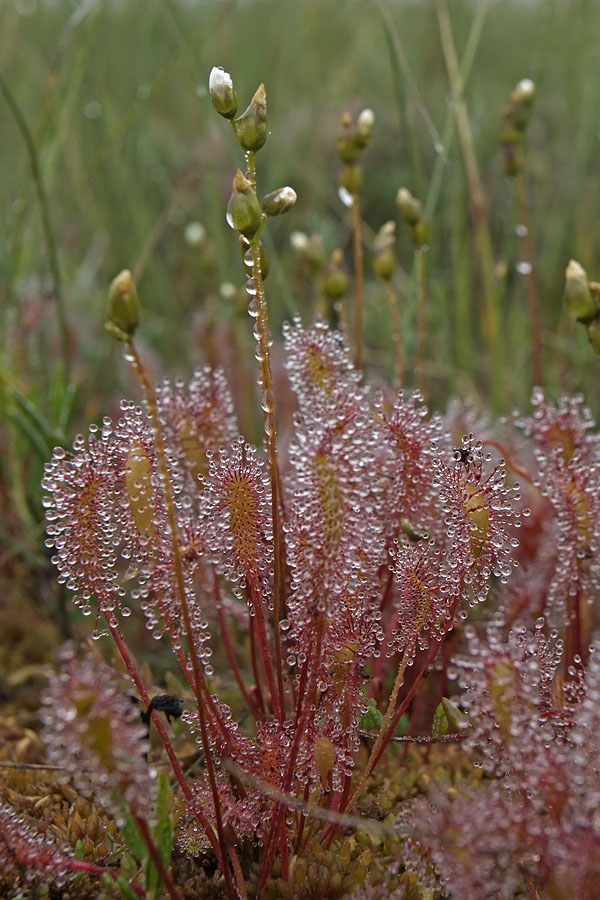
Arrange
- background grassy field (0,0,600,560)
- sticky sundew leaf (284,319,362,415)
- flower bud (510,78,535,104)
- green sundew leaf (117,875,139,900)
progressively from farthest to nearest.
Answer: background grassy field (0,0,600,560), flower bud (510,78,535,104), sticky sundew leaf (284,319,362,415), green sundew leaf (117,875,139,900)

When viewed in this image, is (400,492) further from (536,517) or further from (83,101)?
(83,101)

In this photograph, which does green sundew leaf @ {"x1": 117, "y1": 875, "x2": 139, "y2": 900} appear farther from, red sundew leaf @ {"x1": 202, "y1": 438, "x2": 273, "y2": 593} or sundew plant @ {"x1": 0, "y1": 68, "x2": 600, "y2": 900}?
red sundew leaf @ {"x1": 202, "y1": 438, "x2": 273, "y2": 593}

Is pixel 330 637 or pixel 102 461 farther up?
pixel 102 461

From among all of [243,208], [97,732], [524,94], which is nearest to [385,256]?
[524,94]

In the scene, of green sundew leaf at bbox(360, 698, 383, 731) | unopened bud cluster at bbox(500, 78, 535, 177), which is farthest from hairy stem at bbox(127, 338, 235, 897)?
unopened bud cluster at bbox(500, 78, 535, 177)

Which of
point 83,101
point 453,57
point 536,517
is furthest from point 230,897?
point 83,101

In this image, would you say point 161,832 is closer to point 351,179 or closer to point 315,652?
point 315,652
